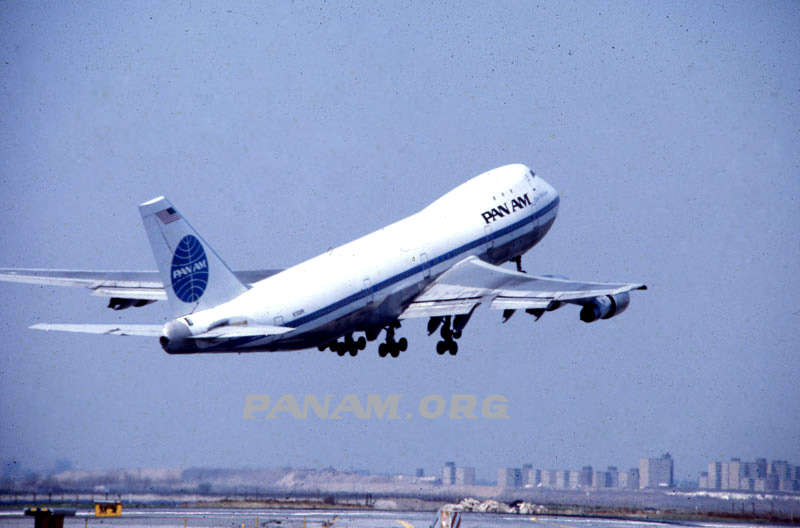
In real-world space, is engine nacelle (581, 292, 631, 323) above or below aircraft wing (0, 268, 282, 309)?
below

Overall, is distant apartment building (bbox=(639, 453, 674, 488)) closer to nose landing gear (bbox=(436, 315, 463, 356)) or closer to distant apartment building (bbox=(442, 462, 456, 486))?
distant apartment building (bbox=(442, 462, 456, 486))

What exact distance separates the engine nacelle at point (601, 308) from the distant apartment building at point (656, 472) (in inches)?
879

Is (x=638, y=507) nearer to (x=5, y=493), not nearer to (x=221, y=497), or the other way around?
(x=221, y=497)

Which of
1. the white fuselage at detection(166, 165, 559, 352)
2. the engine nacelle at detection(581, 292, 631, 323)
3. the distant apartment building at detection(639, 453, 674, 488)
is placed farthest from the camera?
the distant apartment building at detection(639, 453, 674, 488)

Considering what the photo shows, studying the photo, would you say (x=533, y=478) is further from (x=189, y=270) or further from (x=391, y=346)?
(x=189, y=270)

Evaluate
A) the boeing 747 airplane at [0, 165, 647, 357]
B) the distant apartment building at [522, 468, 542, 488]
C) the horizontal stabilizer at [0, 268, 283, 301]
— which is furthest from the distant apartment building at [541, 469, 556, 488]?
the horizontal stabilizer at [0, 268, 283, 301]

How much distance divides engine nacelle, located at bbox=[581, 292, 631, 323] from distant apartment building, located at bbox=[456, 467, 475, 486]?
55.2ft

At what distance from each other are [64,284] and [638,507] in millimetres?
34700

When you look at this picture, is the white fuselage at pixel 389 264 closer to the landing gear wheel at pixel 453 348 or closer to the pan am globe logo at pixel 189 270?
the pan am globe logo at pixel 189 270

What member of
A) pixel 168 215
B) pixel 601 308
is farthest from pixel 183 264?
pixel 601 308

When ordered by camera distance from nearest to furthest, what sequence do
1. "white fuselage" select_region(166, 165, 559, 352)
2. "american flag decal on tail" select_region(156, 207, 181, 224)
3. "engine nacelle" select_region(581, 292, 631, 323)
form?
"american flag decal on tail" select_region(156, 207, 181, 224), "white fuselage" select_region(166, 165, 559, 352), "engine nacelle" select_region(581, 292, 631, 323)

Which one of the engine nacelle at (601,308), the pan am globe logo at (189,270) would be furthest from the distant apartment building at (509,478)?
the pan am globe logo at (189,270)

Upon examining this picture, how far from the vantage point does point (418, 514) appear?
6744cm

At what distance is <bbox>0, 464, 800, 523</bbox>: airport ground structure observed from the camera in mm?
66562
